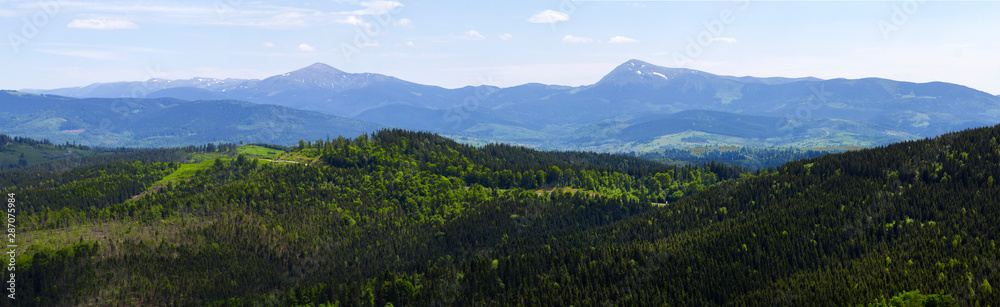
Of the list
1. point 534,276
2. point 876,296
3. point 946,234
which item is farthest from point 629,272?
point 946,234

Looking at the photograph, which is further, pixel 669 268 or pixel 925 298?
pixel 669 268

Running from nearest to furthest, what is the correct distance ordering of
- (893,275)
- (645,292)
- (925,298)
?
(925,298), (893,275), (645,292)

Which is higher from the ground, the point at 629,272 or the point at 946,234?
the point at 946,234

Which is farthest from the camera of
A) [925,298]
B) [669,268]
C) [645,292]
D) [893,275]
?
[669,268]

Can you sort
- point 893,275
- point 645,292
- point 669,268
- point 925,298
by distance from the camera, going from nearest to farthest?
point 925,298
point 893,275
point 645,292
point 669,268

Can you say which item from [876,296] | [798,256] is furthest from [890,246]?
[876,296]

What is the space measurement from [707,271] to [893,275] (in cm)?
4571

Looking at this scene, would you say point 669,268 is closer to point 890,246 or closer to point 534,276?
point 534,276

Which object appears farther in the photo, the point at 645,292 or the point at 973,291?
the point at 645,292

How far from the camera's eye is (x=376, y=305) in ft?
648

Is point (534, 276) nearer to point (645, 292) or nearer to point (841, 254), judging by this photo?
point (645, 292)

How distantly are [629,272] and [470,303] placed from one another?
46.8 meters

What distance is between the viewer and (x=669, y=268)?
19262 centimetres

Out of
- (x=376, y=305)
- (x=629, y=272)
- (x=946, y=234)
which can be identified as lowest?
(x=376, y=305)
